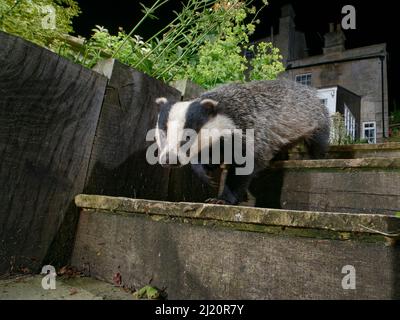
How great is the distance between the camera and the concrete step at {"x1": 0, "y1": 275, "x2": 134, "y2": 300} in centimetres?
137

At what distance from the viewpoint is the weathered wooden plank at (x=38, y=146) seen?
155cm

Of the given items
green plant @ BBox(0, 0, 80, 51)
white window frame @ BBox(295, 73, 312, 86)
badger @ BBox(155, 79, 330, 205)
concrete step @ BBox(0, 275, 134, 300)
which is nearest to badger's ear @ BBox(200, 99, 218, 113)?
badger @ BBox(155, 79, 330, 205)

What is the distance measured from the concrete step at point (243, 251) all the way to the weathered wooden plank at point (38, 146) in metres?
0.21

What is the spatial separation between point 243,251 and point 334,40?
1734cm

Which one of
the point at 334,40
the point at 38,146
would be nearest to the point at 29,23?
the point at 38,146

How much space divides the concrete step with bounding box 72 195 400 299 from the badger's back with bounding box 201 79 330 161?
51.8 inches

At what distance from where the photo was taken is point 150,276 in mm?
1475

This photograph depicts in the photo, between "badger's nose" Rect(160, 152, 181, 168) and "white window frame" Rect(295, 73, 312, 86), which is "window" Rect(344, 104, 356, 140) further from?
"badger's nose" Rect(160, 152, 181, 168)

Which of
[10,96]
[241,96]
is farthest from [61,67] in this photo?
[241,96]

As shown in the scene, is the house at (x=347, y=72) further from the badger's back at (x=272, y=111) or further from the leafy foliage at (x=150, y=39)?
the leafy foliage at (x=150, y=39)

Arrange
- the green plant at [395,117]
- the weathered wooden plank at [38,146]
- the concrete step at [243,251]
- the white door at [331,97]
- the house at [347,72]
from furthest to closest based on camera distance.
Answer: the green plant at [395,117]
the house at [347,72]
the white door at [331,97]
the weathered wooden plank at [38,146]
the concrete step at [243,251]

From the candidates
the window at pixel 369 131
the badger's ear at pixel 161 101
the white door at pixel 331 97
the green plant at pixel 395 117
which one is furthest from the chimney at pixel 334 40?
the badger's ear at pixel 161 101
